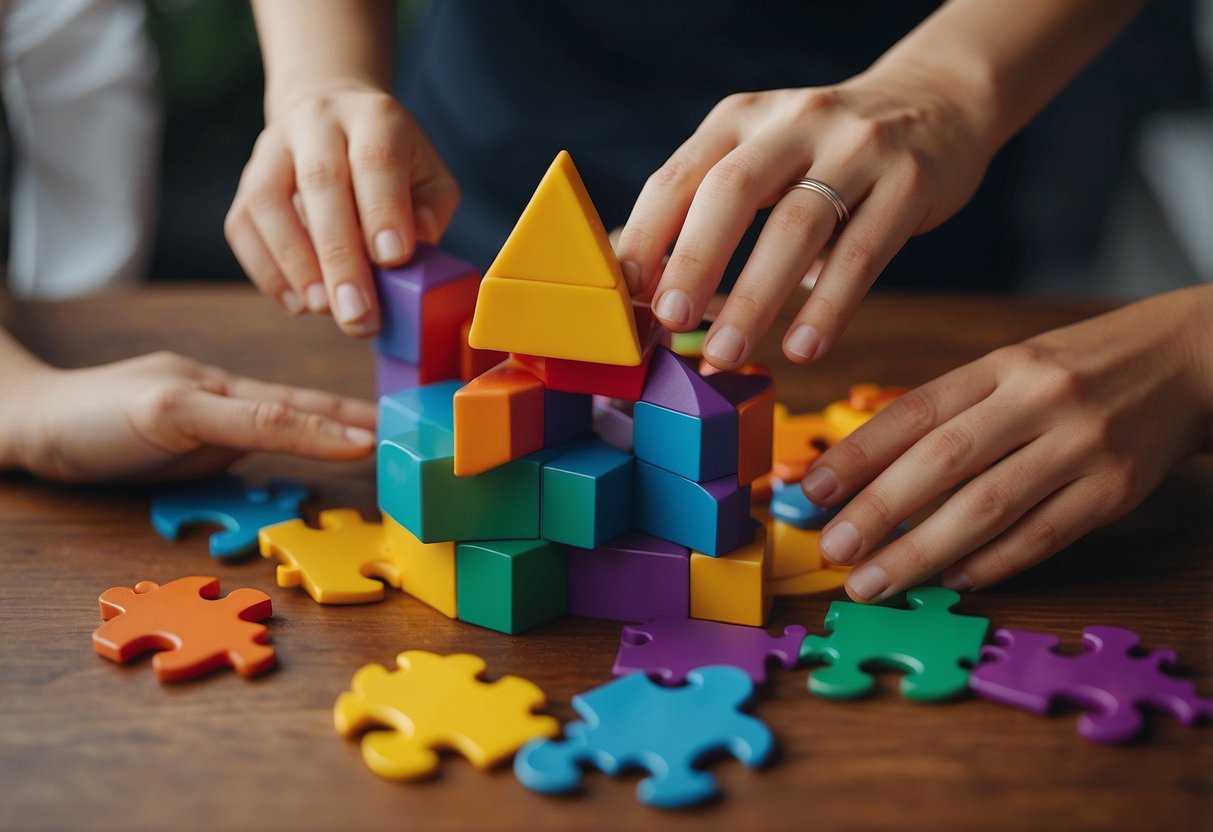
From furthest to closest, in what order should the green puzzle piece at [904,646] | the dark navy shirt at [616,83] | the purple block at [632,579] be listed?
the dark navy shirt at [616,83] < the purple block at [632,579] < the green puzzle piece at [904,646]

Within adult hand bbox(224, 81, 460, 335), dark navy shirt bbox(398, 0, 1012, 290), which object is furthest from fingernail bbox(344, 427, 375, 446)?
dark navy shirt bbox(398, 0, 1012, 290)

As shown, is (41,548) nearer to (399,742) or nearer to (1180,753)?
(399,742)

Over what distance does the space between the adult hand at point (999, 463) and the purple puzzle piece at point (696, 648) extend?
0.34 ft

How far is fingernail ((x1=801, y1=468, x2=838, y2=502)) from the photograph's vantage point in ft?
3.40

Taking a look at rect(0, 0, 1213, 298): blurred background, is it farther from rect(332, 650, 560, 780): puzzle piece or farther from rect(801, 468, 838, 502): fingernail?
rect(332, 650, 560, 780): puzzle piece

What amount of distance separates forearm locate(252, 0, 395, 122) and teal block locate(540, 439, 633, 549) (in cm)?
66

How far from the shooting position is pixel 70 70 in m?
2.80

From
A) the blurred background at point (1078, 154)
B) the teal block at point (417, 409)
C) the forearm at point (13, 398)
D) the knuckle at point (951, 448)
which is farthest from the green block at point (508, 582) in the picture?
the blurred background at point (1078, 154)

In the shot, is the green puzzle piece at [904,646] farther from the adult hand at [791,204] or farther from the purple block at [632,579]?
the adult hand at [791,204]

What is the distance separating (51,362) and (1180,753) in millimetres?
1342

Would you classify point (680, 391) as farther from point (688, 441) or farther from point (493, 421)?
point (493, 421)

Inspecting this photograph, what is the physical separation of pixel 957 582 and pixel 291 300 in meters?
0.74

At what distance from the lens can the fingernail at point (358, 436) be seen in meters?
1.20

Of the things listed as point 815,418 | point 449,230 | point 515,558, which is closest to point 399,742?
point 515,558
